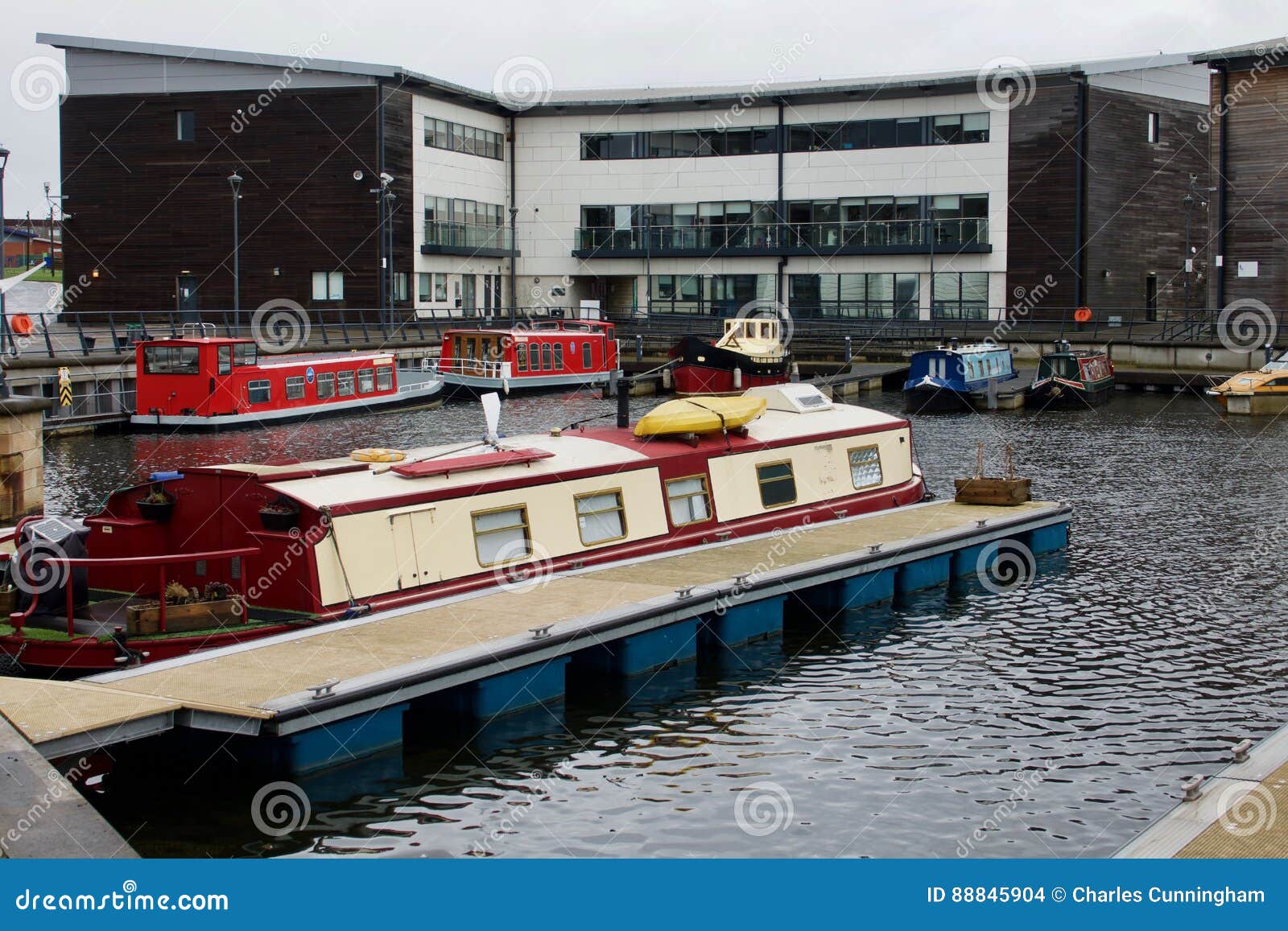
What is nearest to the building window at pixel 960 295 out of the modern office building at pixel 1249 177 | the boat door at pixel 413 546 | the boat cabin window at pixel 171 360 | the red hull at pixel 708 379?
the modern office building at pixel 1249 177

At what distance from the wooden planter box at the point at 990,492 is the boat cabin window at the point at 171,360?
27.2 meters

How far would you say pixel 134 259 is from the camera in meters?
71.2

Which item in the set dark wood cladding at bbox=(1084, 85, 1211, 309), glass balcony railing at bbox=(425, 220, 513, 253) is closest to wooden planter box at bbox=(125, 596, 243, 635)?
glass balcony railing at bbox=(425, 220, 513, 253)

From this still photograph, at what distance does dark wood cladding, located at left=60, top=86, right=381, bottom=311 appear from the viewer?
70000mm

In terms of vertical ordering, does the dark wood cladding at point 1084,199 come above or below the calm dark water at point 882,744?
above

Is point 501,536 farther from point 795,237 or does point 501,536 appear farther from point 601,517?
point 795,237

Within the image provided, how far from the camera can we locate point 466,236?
3054 inches

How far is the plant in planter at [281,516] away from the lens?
17.6 m

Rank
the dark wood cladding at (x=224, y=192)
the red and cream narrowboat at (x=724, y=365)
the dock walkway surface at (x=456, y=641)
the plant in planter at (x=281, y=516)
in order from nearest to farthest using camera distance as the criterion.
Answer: the dock walkway surface at (x=456, y=641)
the plant in planter at (x=281, y=516)
the red and cream narrowboat at (x=724, y=365)
the dark wood cladding at (x=224, y=192)

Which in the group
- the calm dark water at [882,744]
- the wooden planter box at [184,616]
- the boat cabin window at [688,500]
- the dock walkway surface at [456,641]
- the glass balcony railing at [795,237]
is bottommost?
the calm dark water at [882,744]

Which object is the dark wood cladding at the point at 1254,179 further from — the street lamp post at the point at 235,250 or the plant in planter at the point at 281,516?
the plant in planter at the point at 281,516

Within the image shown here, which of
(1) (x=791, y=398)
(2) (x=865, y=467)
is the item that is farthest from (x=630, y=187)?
(1) (x=791, y=398)
